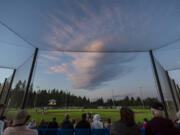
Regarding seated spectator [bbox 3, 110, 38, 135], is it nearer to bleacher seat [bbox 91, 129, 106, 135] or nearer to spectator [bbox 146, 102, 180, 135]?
spectator [bbox 146, 102, 180, 135]

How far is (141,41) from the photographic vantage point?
413 centimetres

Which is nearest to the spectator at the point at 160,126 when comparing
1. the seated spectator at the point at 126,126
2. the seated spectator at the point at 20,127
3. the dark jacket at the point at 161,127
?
the dark jacket at the point at 161,127

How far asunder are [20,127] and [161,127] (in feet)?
5.34

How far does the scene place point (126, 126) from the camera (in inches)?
45.8

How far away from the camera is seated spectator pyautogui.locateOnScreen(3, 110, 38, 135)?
1.05 metres

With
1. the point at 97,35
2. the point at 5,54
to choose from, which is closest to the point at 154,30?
the point at 97,35

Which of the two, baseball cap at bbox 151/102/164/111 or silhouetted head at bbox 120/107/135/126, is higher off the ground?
baseball cap at bbox 151/102/164/111

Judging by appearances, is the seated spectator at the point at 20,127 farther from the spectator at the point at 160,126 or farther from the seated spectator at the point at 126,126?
the spectator at the point at 160,126

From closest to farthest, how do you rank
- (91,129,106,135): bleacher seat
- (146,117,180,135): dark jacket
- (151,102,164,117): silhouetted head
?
(146,117,180,135): dark jacket → (151,102,164,117): silhouetted head → (91,129,106,135): bleacher seat

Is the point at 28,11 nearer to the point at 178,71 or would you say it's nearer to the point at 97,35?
the point at 97,35

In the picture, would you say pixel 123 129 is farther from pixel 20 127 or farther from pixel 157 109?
pixel 20 127

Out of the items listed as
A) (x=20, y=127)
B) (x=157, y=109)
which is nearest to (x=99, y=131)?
(x=157, y=109)

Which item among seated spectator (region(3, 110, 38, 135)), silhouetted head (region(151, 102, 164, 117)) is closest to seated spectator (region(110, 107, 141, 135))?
silhouetted head (region(151, 102, 164, 117))

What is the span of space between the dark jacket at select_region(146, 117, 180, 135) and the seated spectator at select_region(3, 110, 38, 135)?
4.71 ft
